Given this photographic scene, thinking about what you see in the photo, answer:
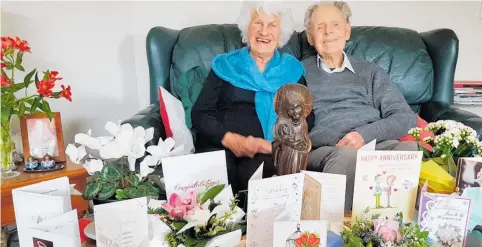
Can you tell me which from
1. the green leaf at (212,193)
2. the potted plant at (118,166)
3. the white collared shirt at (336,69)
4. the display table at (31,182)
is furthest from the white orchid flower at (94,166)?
the white collared shirt at (336,69)

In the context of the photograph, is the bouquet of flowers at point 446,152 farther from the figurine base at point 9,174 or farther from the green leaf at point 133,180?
the figurine base at point 9,174

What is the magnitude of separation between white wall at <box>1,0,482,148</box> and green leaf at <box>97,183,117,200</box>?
1.21 m

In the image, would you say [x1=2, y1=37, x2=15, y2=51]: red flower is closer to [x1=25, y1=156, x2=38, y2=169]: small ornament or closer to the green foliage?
[x1=25, y1=156, x2=38, y2=169]: small ornament

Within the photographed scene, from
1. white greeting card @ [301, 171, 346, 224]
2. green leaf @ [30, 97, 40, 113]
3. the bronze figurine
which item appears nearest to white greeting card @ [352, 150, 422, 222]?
white greeting card @ [301, 171, 346, 224]

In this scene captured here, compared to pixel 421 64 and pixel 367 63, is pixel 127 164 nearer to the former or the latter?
pixel 367 63

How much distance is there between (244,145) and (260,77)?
0.32 metres

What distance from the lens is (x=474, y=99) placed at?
2285 millimetres

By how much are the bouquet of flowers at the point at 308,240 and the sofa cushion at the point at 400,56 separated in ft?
3.99

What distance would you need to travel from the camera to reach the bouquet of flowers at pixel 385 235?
83cm

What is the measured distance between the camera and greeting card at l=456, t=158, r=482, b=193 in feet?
3.35

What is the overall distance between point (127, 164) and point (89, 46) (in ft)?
3.97

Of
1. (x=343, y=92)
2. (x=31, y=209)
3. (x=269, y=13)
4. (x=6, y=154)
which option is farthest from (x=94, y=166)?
(x=343, y=92)

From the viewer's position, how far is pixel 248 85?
5.50 feet

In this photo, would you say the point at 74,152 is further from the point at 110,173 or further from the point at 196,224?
the point at 196,224
